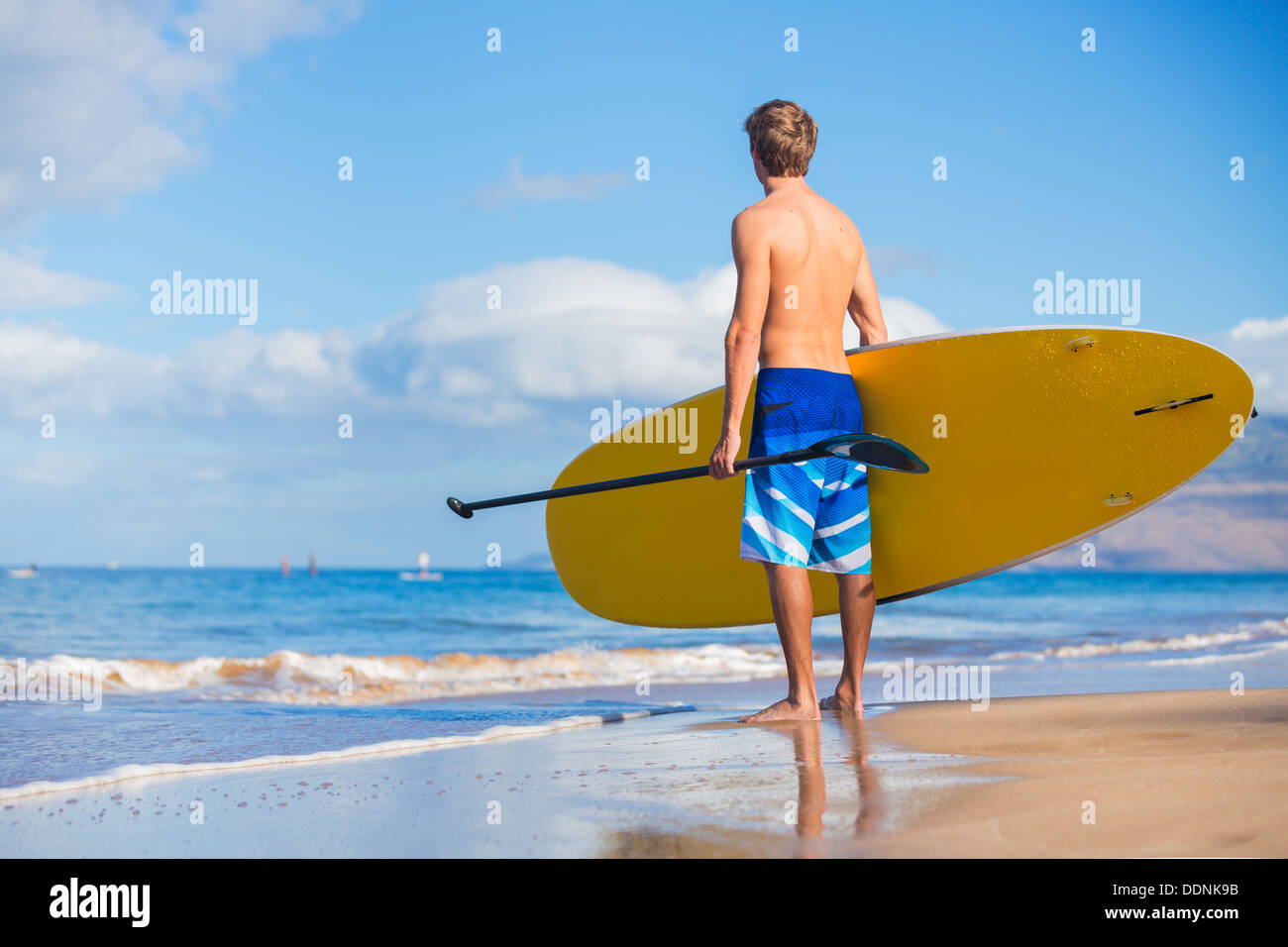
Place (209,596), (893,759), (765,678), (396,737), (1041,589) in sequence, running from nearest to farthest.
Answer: (893,759) → (396,737) → (765,678) → (209,596) → (1041,589)

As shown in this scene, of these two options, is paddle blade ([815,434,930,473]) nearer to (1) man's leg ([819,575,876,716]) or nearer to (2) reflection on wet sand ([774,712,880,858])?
(1) man's leg ([819,575,876,716])

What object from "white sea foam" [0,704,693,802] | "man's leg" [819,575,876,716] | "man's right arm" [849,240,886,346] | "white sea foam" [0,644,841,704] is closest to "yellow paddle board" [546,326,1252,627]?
"man's right arm" [849,240,886,346]

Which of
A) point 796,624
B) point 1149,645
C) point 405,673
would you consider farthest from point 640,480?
point 1149,645

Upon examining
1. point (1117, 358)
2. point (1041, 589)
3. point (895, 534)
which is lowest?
point (1041, 589)

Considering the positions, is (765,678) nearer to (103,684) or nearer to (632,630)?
(103,684)

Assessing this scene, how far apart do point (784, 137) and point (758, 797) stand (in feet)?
6.05

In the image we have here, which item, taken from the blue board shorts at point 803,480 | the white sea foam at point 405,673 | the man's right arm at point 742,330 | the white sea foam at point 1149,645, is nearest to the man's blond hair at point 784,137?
the man's right arm at point 742,330

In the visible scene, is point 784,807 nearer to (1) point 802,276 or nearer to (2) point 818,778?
(2) point 818,778

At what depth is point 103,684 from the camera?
579 centimetres

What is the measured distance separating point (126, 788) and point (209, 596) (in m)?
17.8

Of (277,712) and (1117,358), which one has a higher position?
(1117,358)
